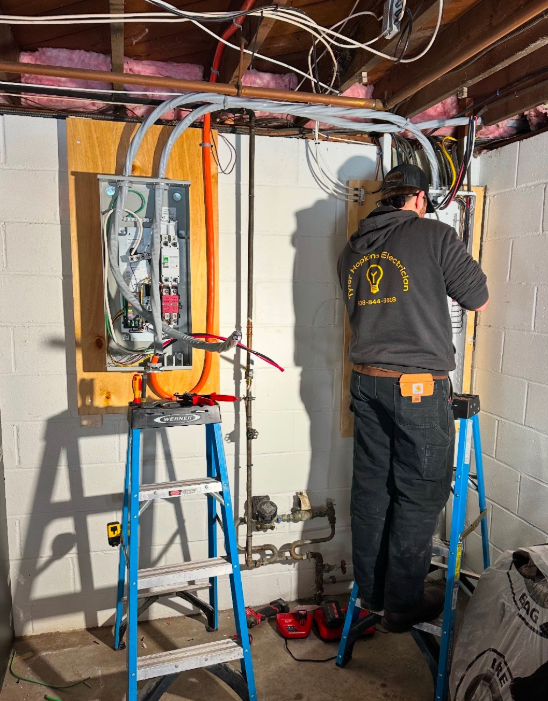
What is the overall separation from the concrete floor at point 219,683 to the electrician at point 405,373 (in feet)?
0.95

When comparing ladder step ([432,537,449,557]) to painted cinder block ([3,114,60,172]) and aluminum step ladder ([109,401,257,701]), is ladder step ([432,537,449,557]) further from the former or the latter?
painted cinder block ([3,114,60,172])

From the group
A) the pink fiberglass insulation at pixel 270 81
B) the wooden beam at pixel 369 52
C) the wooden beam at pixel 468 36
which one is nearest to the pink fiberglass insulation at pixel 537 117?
the wooden beam at pixel 468 36

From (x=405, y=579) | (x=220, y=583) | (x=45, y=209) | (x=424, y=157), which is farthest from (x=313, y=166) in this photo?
(x=220, y=583)

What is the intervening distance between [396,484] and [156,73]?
1836mm

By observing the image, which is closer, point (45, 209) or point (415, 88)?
point (415, 88)

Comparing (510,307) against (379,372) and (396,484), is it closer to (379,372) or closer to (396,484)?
(379,372)

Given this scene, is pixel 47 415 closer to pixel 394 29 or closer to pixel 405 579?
pixel 405 579

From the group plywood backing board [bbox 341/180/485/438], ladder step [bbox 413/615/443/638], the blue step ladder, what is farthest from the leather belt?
ladder step [bbox 413/615/443/638]

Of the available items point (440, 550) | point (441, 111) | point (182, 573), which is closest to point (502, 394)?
point (440, 550)

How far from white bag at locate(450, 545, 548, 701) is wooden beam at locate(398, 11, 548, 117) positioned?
1.55 metres

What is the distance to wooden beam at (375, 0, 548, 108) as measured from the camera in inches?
51.9

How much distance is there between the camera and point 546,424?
2018 mm

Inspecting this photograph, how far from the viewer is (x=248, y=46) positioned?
1.70 m

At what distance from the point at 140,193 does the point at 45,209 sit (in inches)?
15.5
